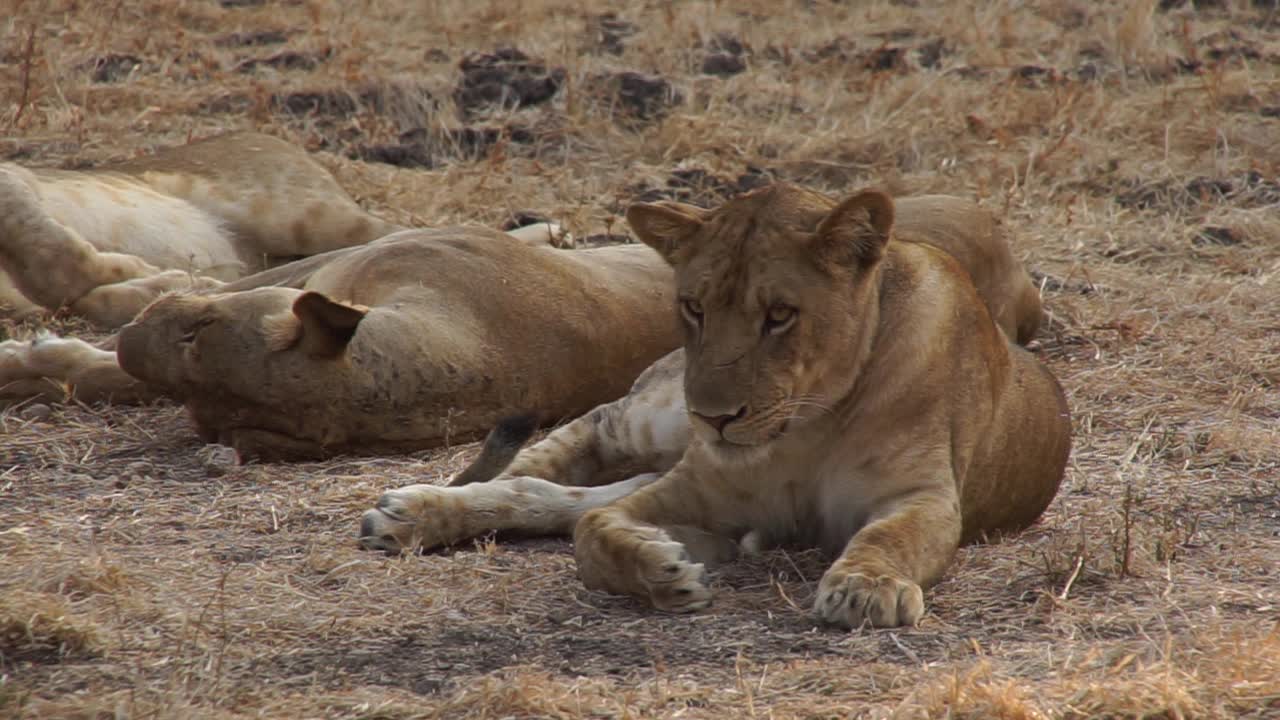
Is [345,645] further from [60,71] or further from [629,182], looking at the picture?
[60,71]

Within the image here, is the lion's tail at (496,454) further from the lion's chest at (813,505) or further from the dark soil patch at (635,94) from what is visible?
the dark soil patch at (635,94)

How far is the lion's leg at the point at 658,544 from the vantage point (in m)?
3.50

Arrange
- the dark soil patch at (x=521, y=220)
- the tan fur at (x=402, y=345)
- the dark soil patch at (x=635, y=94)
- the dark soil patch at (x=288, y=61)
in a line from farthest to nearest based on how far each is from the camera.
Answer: the dark soil patch at (x=288, y=61) → the dark soil patch at (x=635, y=94) → the dark soil patch at (x=521, y=220) → the tan fur at (x=402, y=345)

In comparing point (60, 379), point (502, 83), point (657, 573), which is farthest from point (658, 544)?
point (502, 83)

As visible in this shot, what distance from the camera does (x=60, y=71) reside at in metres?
8.96

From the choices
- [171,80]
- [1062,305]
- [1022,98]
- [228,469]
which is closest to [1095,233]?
[1062,305]

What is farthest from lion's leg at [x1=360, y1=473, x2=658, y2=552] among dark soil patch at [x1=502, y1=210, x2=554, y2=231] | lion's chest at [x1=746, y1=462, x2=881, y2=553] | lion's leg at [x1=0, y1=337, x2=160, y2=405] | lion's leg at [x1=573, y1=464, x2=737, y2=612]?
dark soil patch at [x1=502, y1=210, x2=554, y2=231]

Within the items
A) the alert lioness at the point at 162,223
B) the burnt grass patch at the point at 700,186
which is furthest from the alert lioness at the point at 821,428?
the burnt grass patch at the point at 700,186

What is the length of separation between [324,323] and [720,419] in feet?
4.90

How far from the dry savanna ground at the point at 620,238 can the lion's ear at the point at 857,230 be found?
0.68 m

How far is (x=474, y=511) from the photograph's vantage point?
4.14 meters

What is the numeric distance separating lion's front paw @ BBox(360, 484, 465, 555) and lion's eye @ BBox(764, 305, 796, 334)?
0.96m

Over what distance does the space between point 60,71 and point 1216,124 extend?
5613 mm

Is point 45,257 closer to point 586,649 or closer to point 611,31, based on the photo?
point 586,649
